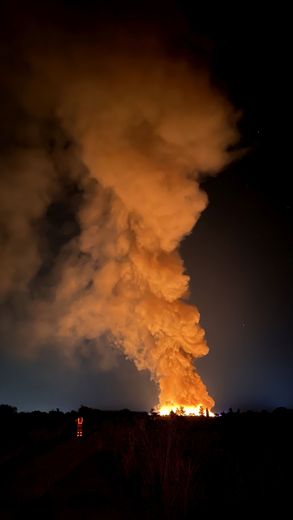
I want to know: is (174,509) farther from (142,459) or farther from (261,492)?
(142,459)

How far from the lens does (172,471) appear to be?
645cm

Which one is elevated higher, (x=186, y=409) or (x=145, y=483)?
(x=186, y=409)

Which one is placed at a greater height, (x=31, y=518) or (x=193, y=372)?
(x=193, y=372)

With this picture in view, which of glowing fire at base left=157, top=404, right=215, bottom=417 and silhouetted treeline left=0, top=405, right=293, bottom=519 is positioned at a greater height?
glowing fire at base left=157, top=404, right=215, bottom=417

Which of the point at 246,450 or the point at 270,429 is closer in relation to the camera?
the point at 246,450

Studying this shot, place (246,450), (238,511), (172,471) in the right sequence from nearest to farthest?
(238,511) → (172,471) → (246,450)

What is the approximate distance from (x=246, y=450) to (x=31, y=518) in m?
7.45

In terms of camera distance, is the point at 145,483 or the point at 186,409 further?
the point at 186,409

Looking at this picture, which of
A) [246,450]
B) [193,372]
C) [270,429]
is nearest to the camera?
[246,450]

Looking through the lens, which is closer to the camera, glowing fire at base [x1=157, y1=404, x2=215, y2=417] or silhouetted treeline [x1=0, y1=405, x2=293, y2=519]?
silhouetted treeline [x1=0, y1=405, x2=293, y2=519]

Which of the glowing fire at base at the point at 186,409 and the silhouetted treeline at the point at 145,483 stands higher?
the glowing fire at base at the point at 186,409

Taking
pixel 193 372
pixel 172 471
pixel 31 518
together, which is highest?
pixel 193 372

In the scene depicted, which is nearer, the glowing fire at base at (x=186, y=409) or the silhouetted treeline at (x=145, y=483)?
A: the silhouetted treeline at (x=145, y=483)

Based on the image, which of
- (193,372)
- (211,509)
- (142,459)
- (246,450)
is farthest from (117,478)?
(193,372)
